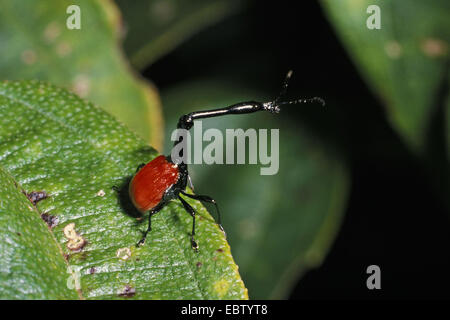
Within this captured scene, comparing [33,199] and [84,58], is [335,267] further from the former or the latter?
[33,199]

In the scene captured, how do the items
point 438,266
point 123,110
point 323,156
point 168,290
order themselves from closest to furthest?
point 168,290 < point 123,110 < point 438,266 < point 323,156

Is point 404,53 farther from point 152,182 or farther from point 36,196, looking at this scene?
point 36,196

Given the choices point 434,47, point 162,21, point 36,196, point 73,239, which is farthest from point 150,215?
point 162,21

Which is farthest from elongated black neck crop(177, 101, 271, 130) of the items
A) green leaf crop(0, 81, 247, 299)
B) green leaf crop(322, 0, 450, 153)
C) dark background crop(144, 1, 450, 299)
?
dark background crop(144, 1, 450, 299)

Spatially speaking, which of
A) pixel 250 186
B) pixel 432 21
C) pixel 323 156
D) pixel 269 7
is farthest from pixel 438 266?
pixel 269 7

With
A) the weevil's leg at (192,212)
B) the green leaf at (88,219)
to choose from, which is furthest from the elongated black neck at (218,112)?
the weevil's leg at (192,212)

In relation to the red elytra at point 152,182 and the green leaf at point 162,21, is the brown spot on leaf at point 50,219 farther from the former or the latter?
the green leaf at point 162,21
